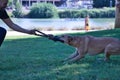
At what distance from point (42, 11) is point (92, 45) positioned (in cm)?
3697

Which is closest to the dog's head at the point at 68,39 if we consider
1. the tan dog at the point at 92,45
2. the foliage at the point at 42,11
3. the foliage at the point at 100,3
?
the tan dog at the point at 92,45

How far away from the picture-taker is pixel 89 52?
8.94 metres

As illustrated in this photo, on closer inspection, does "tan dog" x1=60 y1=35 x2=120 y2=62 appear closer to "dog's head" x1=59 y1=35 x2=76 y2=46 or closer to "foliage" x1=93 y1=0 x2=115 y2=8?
"dog's head" x1=59 y1=35 x2=76 y2=46

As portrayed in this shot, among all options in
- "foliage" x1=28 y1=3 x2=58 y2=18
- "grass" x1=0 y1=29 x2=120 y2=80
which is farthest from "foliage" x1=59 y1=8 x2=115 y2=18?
"grass" x1=0 y1=29 x2=120 y2=80

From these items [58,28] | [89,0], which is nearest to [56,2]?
[89,0]

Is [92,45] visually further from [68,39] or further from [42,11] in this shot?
[42,11]

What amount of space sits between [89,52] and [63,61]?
25.0 inches

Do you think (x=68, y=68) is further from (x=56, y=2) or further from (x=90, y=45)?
(x=56, y=2)

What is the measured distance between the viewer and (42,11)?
4559 cm

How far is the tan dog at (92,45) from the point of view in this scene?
8.57 meters

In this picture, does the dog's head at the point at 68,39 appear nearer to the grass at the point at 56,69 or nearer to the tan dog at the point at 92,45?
the tan dog at the point at 92,45

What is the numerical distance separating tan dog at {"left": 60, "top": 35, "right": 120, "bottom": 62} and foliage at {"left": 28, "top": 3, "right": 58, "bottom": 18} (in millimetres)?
36512

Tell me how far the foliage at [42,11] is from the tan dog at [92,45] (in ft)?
120

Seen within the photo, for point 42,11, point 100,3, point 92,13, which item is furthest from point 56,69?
point 100,3
